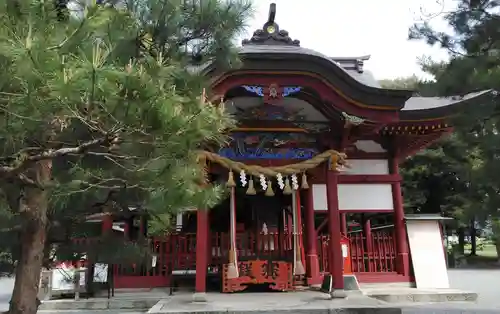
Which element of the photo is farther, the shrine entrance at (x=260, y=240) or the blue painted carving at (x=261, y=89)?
the shrine entrance at (x=260, y=240)

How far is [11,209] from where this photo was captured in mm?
4164

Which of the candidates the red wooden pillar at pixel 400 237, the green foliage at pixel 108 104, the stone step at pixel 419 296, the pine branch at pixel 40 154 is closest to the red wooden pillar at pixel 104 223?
the green foliage at pixel 108 104

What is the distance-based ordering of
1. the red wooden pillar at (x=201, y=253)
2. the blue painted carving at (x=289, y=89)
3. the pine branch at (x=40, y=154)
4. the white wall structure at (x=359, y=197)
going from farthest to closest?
the white wall structure at (x=359, y=197)
the blue painted carving at (x=289, y=89)
the red wooden pillar at (x=201, y=253)
the pine branch at (x=40, y=154)

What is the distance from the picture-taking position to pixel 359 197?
9375mm

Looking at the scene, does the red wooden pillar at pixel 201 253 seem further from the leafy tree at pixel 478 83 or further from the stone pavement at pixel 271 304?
the leafy tree at pixel 478 83

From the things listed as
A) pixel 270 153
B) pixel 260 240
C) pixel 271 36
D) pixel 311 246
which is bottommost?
pixel 311 246

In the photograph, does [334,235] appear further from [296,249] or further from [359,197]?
[359,197]

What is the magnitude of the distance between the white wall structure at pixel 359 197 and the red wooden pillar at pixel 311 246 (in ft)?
1.00

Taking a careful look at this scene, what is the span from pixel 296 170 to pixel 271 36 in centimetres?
282

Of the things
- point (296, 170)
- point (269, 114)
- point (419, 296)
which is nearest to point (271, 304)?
point (296, 170)

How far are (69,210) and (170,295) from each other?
13.8 ft

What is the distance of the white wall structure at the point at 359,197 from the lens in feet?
30.6

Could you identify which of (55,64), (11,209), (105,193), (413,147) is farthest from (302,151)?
(55,64)

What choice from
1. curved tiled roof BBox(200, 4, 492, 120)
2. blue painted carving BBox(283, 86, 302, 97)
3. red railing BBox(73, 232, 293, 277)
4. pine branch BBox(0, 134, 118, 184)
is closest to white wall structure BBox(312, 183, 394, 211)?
red railing BBox(73, 232, 293, 277)
